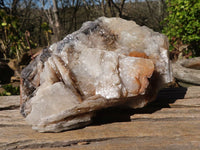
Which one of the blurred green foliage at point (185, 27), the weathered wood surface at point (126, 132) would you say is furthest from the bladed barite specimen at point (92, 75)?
the blurred green foliage at point (185, 27)

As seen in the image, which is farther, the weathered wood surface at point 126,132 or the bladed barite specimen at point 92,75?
the bladed barite specimen at point 92,75

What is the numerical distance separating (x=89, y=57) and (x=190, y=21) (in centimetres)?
307

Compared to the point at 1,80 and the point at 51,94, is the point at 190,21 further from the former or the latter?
the point at 1,80

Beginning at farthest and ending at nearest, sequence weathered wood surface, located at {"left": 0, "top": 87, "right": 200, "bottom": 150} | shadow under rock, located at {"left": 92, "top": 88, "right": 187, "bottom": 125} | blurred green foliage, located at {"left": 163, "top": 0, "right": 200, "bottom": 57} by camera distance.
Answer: blurred green foliage, located at {"left": 163, "top": 0, "right": 200, "bottom": 57}
shadow under rock, located at {"left": 92, "top": 88, "right": 187, "bottom": 125}
weathered wood surface, located at {"left": 0, "top": 87, "right": 200, "bottom": 150}

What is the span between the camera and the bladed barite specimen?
1.12 meters

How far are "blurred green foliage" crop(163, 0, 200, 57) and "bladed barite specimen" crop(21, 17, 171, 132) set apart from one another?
2624 mm

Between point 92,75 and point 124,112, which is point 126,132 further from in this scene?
point 92,75

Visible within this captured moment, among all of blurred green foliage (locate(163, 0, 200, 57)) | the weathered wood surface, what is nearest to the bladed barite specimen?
the weathered wood surface

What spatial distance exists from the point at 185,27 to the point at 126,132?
128 inches

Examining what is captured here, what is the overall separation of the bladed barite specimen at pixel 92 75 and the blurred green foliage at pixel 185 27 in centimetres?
262

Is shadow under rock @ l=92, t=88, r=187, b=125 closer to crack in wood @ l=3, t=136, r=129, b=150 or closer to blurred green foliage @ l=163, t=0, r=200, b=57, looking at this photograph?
crack in wood @ l=3, t=136, r=129, b=150

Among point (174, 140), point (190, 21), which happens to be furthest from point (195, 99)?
point (190, 21)

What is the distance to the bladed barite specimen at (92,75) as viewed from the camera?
112 cm

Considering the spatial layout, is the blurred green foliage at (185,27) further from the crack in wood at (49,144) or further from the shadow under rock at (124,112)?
the crack in wood at (49,144)
